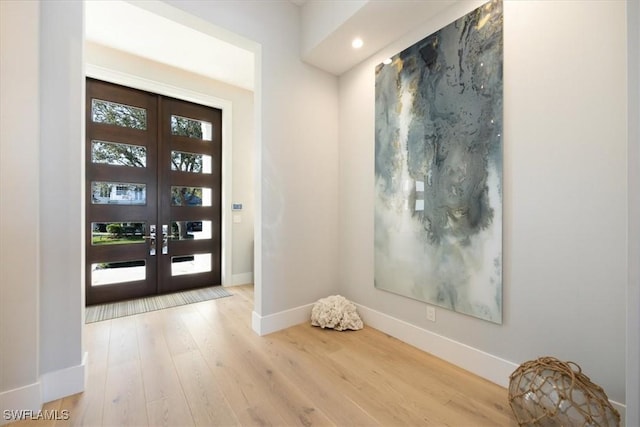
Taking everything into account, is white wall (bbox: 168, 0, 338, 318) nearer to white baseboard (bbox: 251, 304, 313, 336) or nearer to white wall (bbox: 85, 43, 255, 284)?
white baseboard (bbox: 251, 304, 313, 336)

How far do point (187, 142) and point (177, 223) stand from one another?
46.1 inches

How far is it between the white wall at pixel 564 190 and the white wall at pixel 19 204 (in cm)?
272

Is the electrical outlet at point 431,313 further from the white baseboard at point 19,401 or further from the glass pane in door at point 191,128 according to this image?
the glass pane in door at point 191,128

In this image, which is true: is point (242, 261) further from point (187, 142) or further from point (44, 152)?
point (44, 152)

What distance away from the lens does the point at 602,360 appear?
138 cm

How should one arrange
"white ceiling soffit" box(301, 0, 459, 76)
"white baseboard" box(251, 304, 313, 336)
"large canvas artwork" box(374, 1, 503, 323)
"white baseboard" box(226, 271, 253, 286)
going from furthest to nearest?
"white baseboard" box(226, 271, 253, 286), "white baseboard" box(251, 304, 313, 336), "white ceiling soffit" box(301, 0, 459, 76), "large canvas artwork" box(374, 1, 503, 323)

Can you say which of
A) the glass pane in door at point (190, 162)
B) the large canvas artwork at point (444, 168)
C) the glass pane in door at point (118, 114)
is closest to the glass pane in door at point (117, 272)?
the glass pane in door at point (190, 162)

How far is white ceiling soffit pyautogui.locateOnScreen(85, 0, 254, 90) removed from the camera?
2.62m

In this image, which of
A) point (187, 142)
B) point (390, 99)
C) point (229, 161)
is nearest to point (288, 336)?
point (390, 99)

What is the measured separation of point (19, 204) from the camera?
145 cm

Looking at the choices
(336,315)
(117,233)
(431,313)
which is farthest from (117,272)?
(431,313)

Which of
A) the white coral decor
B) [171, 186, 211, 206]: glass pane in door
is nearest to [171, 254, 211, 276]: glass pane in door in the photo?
[171, 186, 211, 206]: glass pane in door

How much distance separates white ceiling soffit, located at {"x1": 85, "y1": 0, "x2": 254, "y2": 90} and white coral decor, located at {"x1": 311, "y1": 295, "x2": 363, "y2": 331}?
3.10 m

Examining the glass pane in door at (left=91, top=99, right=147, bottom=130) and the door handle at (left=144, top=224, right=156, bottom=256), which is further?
the door handle at (left=144, top=224, right=156, bottom=256)
